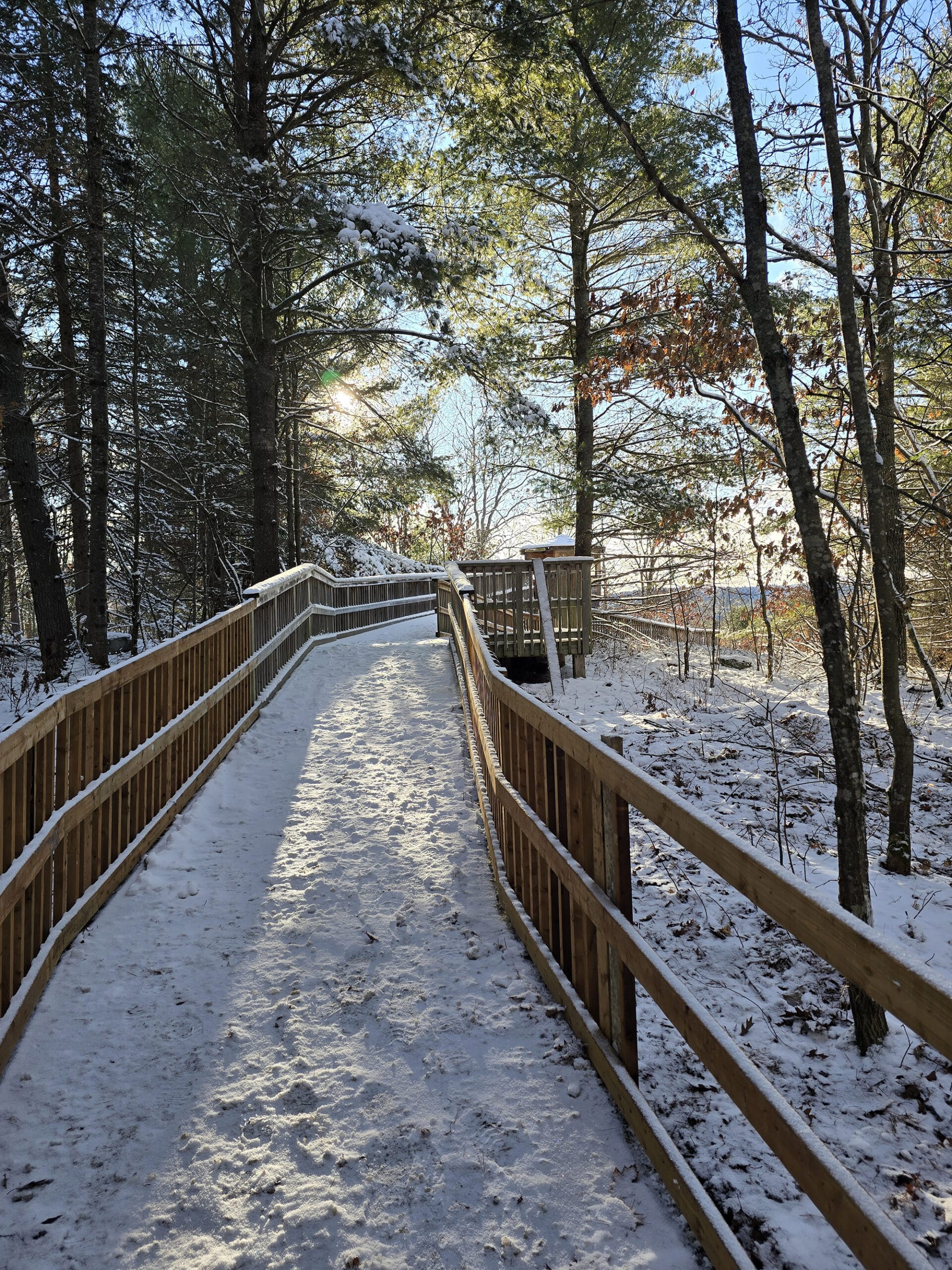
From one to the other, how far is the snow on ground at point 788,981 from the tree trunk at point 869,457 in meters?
0.47

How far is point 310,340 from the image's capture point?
47.4 ft

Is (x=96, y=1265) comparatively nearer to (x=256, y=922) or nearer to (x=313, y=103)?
(x=256, y=922)

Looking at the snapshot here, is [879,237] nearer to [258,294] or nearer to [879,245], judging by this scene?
[879,245]

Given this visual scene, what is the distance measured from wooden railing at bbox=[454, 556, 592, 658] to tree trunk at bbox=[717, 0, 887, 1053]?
7.38m

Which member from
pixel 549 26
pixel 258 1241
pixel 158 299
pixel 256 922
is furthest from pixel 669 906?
pixel 158 299

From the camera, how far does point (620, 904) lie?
8.18ft

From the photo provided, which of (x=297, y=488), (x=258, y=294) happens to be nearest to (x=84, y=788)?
(x=258, y=294)

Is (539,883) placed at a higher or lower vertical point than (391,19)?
lower

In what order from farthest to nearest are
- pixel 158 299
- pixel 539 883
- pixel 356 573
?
1. pixel 356 573
2. pixel 158 299
3. pixel 539 883

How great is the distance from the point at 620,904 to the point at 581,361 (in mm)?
12426

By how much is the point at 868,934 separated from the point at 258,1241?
6.03 feet

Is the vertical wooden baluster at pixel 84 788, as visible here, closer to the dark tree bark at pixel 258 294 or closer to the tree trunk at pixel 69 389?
the tree trunk at pixel 69 389

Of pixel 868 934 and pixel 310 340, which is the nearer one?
pixel 868 934

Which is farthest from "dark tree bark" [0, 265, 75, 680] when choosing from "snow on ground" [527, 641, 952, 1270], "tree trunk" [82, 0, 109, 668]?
"snow on ground" [527, 641, 952, 1270]
